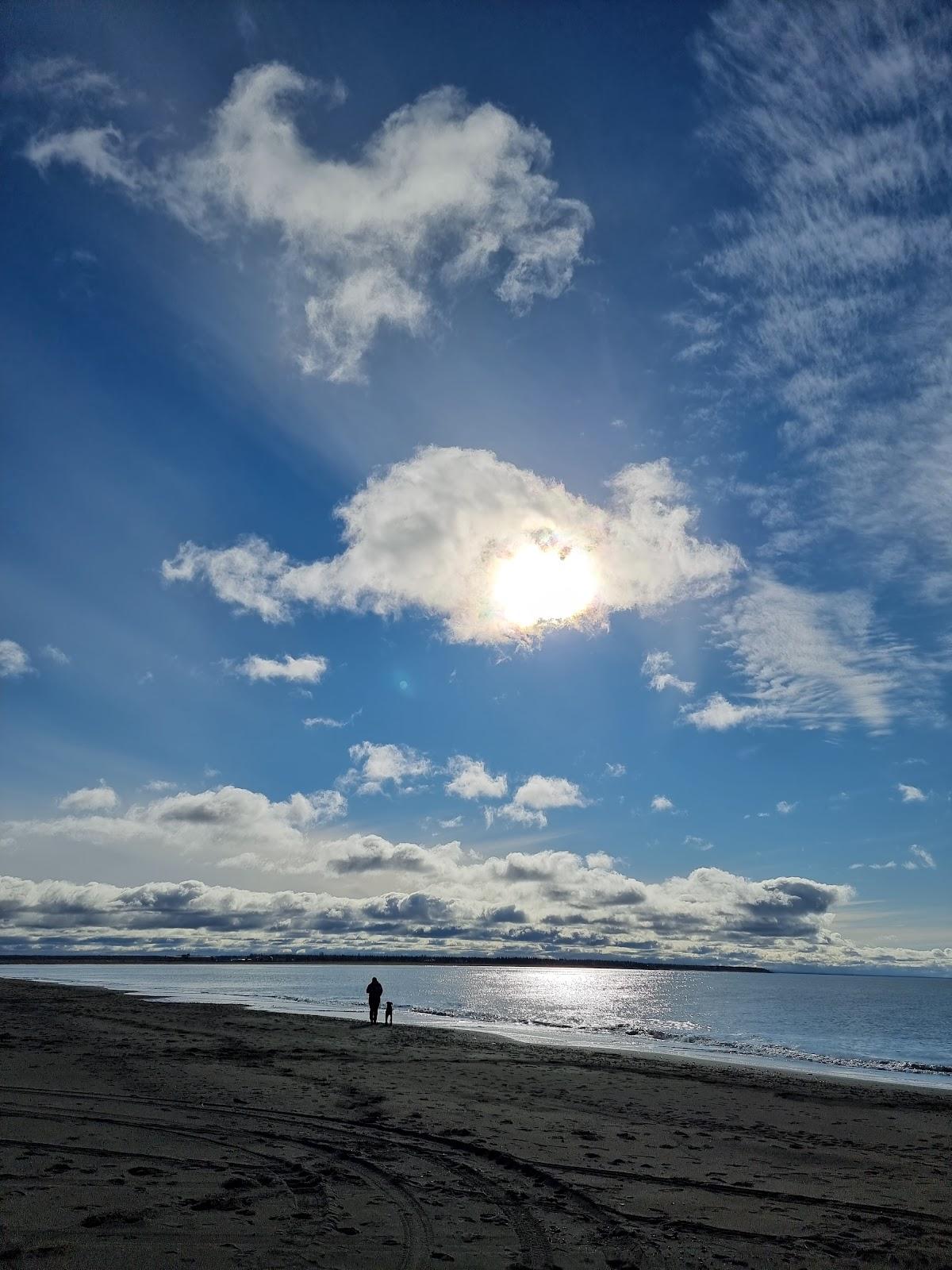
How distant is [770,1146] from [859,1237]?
6200 mm

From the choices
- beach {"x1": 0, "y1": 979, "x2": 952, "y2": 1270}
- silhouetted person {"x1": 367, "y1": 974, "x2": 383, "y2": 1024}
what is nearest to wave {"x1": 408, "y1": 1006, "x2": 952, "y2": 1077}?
silhouetted person {"x1": 367, "y1": 974, "x2": 383, "y2": 1024}

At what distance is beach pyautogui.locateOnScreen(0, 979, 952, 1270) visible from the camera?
875cm

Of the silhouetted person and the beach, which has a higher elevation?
the beach

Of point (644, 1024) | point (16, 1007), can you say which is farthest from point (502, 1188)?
point (644, 1024)

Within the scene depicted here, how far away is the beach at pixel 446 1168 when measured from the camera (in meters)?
8.75

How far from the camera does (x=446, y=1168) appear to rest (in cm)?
1215

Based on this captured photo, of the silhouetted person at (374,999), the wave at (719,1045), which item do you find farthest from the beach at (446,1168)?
the silhouetted person at (374,999)

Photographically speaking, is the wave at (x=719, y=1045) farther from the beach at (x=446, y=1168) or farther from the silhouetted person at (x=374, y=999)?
the beach at (x=446, y=1168)

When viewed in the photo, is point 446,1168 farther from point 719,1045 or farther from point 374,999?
point 719,1045

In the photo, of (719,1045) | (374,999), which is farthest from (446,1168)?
(719,1045)

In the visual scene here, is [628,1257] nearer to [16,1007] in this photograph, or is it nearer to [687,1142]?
[687,1142]

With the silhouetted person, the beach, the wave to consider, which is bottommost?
the wave

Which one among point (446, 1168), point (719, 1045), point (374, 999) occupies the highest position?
point (446, 1168)

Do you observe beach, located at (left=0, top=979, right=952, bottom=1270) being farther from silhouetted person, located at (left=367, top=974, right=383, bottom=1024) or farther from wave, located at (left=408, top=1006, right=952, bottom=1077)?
silhouetted person, located at (left=367, top=974, right=383, bottom=1024)
